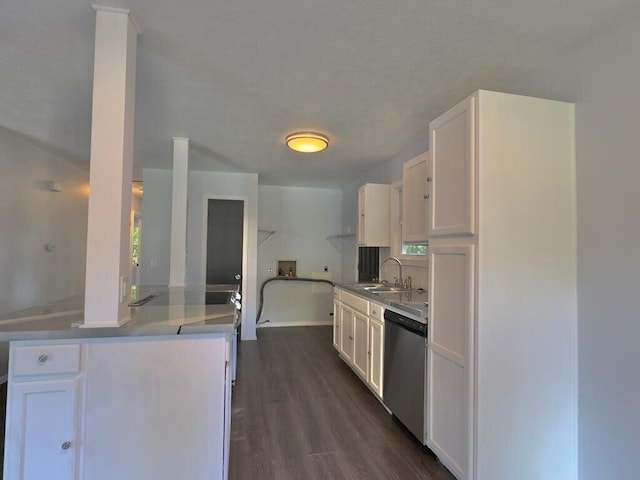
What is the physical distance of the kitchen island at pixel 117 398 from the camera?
140 cm

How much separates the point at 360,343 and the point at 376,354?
1.23 ft

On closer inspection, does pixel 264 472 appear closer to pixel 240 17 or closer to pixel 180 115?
pixel 240 17

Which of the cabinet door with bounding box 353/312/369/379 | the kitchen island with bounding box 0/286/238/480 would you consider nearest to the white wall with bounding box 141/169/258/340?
the cabinet door with bounding box 353/312/369/379

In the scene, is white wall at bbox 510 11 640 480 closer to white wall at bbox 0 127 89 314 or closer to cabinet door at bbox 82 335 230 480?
cabinet door at bbox 82 335 230 480

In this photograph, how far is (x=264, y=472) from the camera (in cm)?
194

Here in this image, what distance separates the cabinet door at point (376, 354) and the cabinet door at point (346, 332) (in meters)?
0.53

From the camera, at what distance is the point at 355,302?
3.36 meters

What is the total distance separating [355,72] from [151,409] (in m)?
2.17

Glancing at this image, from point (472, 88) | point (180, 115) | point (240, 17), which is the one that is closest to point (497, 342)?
point (472, 88)

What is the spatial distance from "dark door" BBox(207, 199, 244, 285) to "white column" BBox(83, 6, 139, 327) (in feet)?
10.8

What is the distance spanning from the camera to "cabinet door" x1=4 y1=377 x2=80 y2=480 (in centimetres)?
138

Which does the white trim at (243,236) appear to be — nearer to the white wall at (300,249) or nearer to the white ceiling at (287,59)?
the white wall at (300,249)

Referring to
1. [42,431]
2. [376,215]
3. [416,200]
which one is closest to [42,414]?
[42,431]

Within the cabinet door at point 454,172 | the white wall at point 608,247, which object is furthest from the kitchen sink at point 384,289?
the white wall at point 608,247
